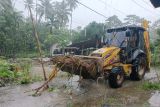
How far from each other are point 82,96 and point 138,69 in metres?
4.30

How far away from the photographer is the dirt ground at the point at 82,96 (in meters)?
9.04

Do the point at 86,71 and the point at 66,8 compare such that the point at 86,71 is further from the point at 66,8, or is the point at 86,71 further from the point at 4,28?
the point at 66,8

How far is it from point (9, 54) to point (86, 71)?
32.0m

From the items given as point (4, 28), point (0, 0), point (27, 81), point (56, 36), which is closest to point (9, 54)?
point (4, 28)

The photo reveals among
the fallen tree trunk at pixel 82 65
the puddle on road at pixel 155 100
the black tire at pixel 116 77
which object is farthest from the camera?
the black tire at pixel 116 77

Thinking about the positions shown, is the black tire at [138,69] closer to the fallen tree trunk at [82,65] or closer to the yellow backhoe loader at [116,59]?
the yellow backhoe loader at [116,59]

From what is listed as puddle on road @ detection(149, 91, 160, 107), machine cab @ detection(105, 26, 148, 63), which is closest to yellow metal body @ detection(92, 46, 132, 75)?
machine cab @ detection(105, 26, 148, 63)

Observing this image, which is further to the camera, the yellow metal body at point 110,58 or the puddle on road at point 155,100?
the yellow metal body at point 110,58

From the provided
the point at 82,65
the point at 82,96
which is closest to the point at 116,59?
the point at 82,65

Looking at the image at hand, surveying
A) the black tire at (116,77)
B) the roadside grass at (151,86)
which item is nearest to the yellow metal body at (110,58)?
the black tire at (116,77)

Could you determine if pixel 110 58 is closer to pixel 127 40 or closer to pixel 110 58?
pixel 110 58

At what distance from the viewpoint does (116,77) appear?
1128cm

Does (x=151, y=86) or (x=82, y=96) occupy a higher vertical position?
(x=151, y=86)

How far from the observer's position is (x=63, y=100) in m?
9.52
